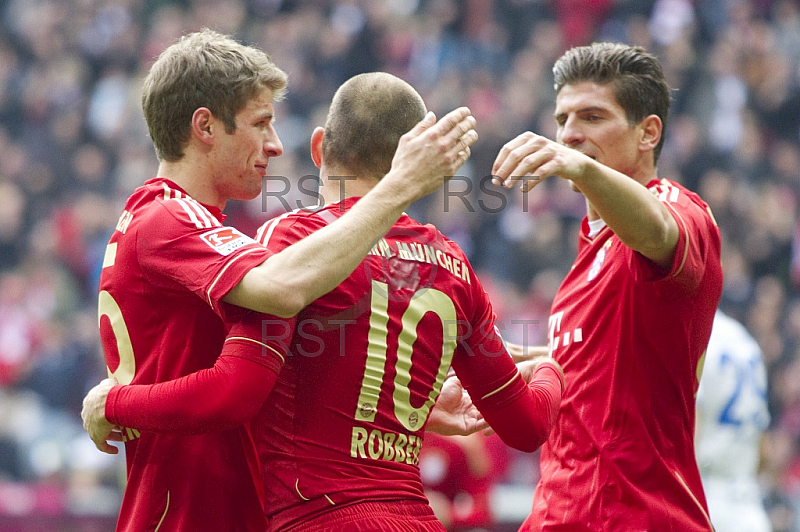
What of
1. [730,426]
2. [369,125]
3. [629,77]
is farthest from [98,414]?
[730,426]

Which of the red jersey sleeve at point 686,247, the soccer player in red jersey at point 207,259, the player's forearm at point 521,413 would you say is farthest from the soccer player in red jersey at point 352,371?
the red jersey sleeve at point 686,247

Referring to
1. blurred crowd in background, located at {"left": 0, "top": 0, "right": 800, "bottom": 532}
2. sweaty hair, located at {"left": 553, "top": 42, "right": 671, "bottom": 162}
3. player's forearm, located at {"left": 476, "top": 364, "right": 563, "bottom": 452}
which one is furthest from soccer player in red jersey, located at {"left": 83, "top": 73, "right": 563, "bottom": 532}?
blurred crowd in background, located at {"left": 0, "top": 0, "right": 800, "bottom": 532}

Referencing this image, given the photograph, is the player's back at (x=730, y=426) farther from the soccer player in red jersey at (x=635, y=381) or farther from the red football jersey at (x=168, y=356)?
the red football jersey at (x=168, y=356)

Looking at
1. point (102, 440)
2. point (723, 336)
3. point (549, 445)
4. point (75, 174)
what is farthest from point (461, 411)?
point (75, 174)

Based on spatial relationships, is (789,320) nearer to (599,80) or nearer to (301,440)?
(599,80)

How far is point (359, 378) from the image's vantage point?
3039 mm

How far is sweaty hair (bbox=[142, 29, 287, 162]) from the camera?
3.37 m

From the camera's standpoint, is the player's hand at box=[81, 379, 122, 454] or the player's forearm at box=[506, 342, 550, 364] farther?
the player's forearm at box=[506, 342, 550, 364]

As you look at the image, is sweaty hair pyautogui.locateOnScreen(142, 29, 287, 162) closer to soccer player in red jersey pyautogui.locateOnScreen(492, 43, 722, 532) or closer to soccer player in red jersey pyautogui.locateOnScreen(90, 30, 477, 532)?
soccer player in red jersey pyautogui.locateOnScreen(90, 30, 477, 532)

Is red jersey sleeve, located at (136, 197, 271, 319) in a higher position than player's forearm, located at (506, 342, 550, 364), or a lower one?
higher

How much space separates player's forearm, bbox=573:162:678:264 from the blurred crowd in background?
4.90 m

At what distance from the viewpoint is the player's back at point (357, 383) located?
9.84 ft

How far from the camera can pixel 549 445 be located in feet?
13.2

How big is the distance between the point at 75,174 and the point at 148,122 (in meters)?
9.07
